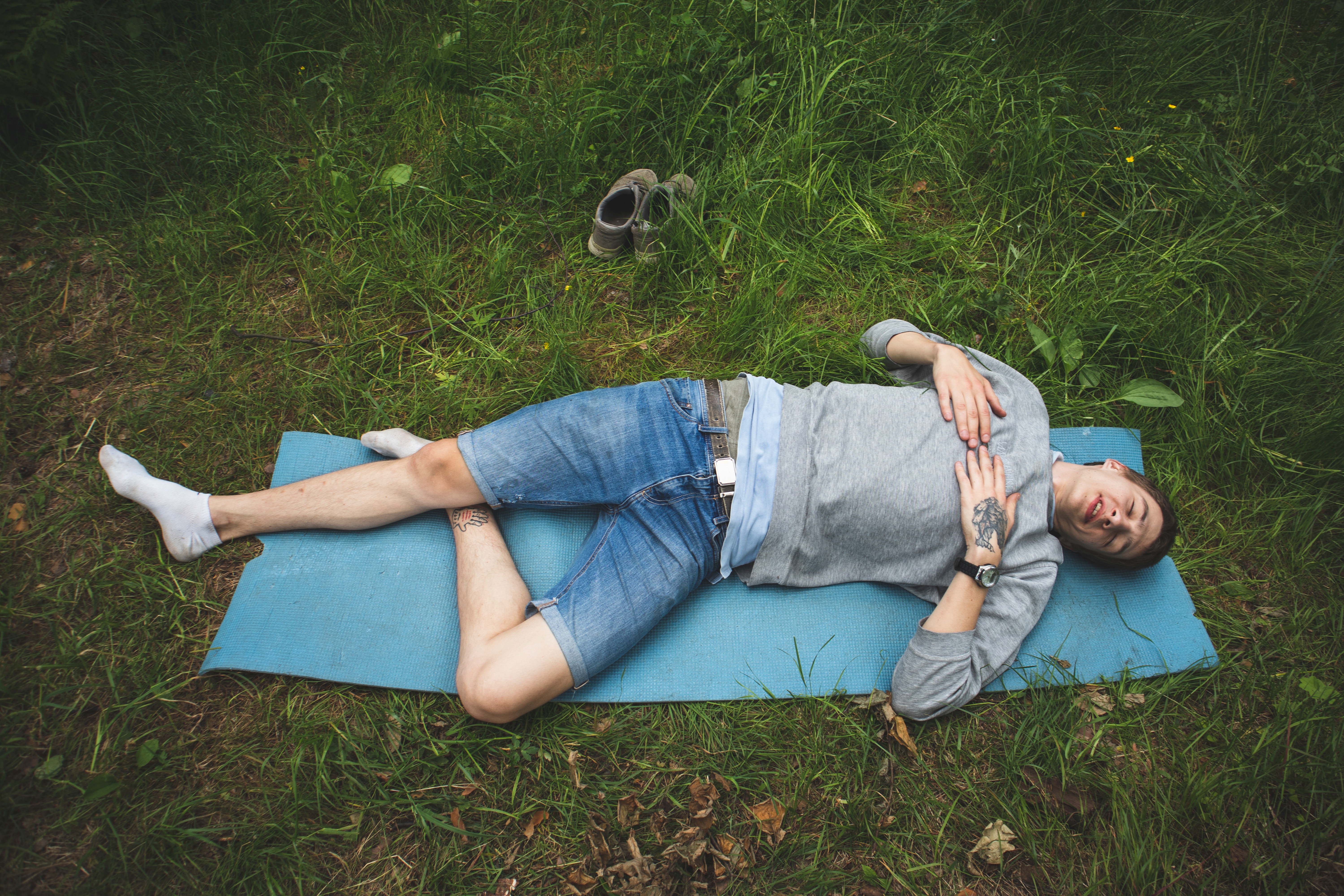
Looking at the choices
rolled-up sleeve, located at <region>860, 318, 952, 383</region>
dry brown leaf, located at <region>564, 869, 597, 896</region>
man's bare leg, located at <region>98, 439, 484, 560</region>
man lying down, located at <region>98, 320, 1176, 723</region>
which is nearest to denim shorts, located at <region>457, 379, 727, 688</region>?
man lying down, located at <region>98, 320, 1176, 723</region>

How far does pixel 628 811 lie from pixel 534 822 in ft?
1.14

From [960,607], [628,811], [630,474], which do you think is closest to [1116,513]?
[960,607]

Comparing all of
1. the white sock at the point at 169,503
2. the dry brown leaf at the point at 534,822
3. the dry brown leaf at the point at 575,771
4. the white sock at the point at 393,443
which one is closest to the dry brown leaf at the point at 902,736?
the dry brown leaf at the point at 575,771

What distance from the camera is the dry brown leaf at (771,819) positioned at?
2.35 meters

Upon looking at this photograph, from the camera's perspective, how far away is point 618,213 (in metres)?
3.46

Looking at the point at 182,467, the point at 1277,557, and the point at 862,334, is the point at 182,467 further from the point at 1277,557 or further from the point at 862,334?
the point at 1277,557

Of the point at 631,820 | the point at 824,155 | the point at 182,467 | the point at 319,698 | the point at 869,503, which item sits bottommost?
the point at 631,820

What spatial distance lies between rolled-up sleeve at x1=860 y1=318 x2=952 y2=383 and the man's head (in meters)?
0.70

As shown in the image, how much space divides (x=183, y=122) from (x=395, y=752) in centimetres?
344

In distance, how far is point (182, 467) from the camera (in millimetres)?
2855

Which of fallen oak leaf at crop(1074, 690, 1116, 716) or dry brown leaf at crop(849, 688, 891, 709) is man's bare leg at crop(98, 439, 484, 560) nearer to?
dry brown leaf at crop(849, 688, 891, 709)

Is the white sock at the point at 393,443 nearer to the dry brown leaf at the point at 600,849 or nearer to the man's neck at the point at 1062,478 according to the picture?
the dry brown leaf at the point at 600,849

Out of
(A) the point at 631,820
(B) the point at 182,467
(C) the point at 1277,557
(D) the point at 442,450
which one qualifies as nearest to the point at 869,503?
(A) the point at 631,820

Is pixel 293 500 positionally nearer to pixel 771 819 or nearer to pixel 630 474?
pixel 630 474
